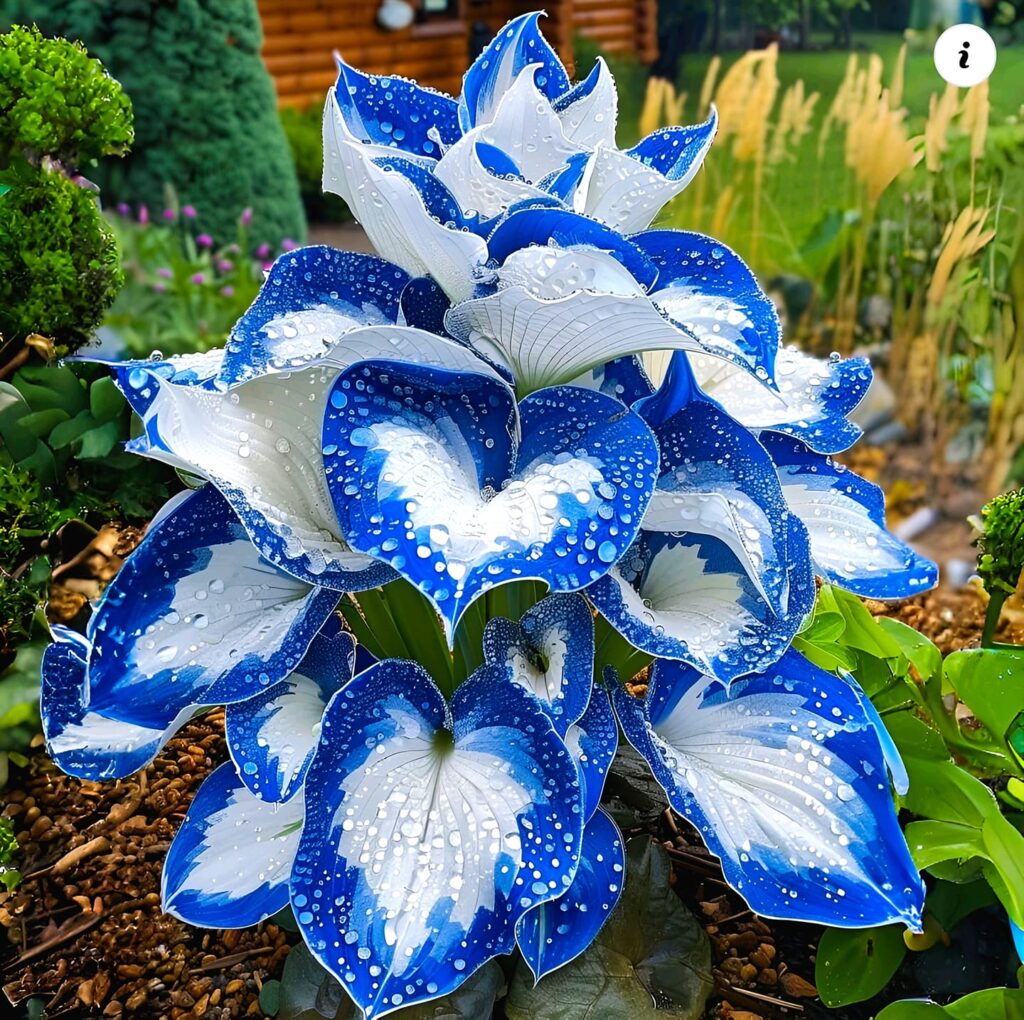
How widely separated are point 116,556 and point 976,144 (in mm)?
2058

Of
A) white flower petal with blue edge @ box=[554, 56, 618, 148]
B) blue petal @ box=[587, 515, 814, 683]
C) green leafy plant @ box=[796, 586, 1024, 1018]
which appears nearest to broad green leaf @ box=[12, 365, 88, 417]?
white flower petal with blue edge @ box=[554, 56, 618, 148]

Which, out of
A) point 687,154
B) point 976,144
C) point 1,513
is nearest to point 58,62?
point 1,513

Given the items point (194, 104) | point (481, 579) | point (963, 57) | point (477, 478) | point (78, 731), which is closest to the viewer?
point (481, 579)

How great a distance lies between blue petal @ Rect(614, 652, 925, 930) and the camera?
2.80ft

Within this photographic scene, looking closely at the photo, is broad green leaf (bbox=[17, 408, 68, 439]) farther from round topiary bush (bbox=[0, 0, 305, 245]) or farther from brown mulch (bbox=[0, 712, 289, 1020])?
round topiary bush (bbox=[0, 0, 305, 245])

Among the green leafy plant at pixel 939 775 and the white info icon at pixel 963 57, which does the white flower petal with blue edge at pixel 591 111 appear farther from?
the white info icon at pixel 963 57

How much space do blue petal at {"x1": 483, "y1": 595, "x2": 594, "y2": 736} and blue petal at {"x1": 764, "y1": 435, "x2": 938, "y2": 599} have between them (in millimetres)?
297

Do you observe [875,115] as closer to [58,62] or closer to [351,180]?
[58,62]

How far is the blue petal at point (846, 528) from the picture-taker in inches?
40.2

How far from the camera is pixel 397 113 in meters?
1.01

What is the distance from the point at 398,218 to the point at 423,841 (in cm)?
49

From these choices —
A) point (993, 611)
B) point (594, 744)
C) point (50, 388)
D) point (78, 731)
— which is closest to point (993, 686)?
point (993, 611)

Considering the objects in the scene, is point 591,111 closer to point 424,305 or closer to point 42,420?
point 424,305

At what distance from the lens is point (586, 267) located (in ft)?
2.54
